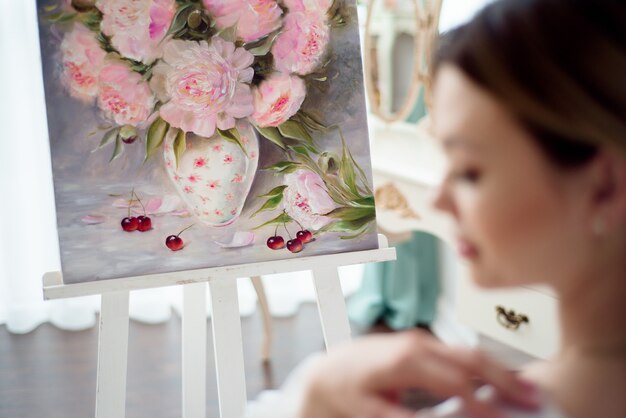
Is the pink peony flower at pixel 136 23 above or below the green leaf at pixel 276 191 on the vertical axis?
above

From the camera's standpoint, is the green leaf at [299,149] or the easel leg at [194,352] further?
the easel leg at [194,352]

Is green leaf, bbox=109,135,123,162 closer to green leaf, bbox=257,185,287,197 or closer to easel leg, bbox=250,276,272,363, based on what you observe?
green leaf, bbox=257,185,287,197

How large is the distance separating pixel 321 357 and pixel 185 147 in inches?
28.8

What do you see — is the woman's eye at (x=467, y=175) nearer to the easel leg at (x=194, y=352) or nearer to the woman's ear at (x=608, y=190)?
the woman's ear at (x=608, y=190)

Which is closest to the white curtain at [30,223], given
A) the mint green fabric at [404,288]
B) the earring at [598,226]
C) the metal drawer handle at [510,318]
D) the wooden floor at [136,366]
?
the wooden floor at [136,366]

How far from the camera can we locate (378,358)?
0.75 meters

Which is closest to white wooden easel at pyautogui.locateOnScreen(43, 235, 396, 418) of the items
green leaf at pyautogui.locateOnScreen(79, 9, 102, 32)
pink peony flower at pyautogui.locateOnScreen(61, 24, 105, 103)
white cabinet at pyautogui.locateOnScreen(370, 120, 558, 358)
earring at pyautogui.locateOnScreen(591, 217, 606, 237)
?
pink peony flower at pyautogui.locateOnScreen(61, 24, 105, 103)

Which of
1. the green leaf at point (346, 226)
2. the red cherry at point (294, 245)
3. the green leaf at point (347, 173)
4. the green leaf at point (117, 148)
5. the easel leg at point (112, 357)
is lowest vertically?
the easel leg at point (112, 357)

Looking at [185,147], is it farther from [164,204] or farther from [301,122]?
[301,122]

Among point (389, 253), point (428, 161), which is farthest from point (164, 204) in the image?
point (428, 161)

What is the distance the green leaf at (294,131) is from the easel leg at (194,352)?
1.72 ft

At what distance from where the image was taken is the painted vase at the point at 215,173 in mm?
1459

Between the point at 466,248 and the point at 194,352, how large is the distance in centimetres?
122

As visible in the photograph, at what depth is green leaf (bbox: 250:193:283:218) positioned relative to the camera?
151 centimetres
